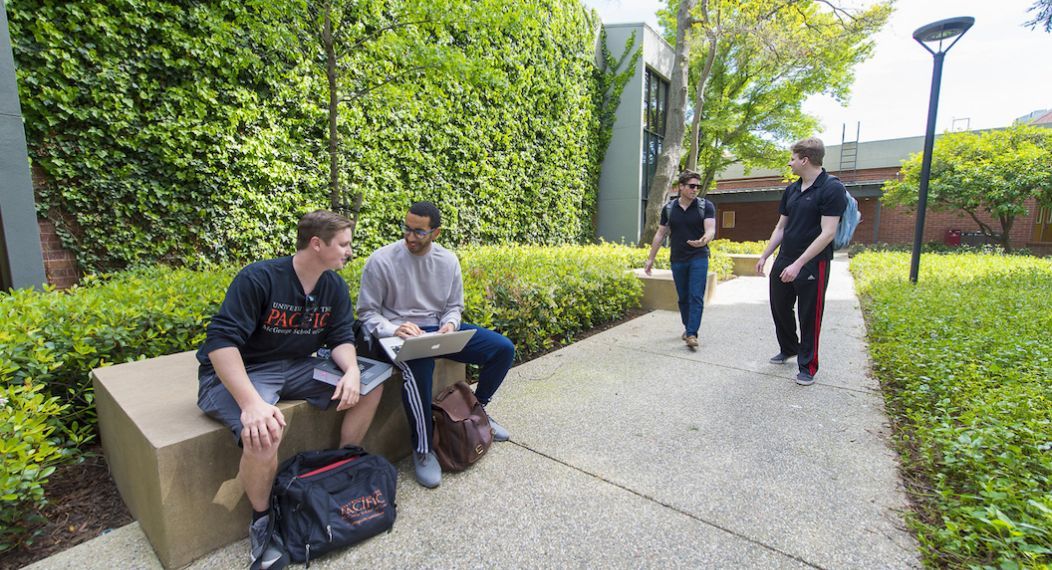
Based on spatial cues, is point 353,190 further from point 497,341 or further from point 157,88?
point 497,341

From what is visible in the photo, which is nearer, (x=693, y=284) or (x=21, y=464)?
(x=21, y=464)

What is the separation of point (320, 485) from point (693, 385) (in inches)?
122

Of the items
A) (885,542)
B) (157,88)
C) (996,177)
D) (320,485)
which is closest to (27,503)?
(320,485)

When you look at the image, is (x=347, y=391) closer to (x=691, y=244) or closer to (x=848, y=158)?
(x=691, y=244)

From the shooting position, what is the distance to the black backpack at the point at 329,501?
193 cm

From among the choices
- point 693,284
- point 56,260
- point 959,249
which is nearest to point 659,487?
point 693,284

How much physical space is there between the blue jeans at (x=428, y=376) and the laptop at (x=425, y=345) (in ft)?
0.33

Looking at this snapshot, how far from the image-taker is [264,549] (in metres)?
1.92

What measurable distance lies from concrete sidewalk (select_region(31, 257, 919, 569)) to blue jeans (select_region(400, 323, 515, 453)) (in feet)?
0.98

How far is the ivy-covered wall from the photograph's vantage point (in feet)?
15.6

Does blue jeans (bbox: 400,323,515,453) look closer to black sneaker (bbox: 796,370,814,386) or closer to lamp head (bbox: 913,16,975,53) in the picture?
black sneaker (bbox: 796,370,814,386)

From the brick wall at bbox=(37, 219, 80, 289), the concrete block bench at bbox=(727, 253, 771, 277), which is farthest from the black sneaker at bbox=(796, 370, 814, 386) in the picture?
the concrete block bench at bbox=(727, 253, 771, 277)

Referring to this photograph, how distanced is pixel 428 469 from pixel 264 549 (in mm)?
851

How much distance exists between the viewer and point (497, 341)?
3.00 meters
